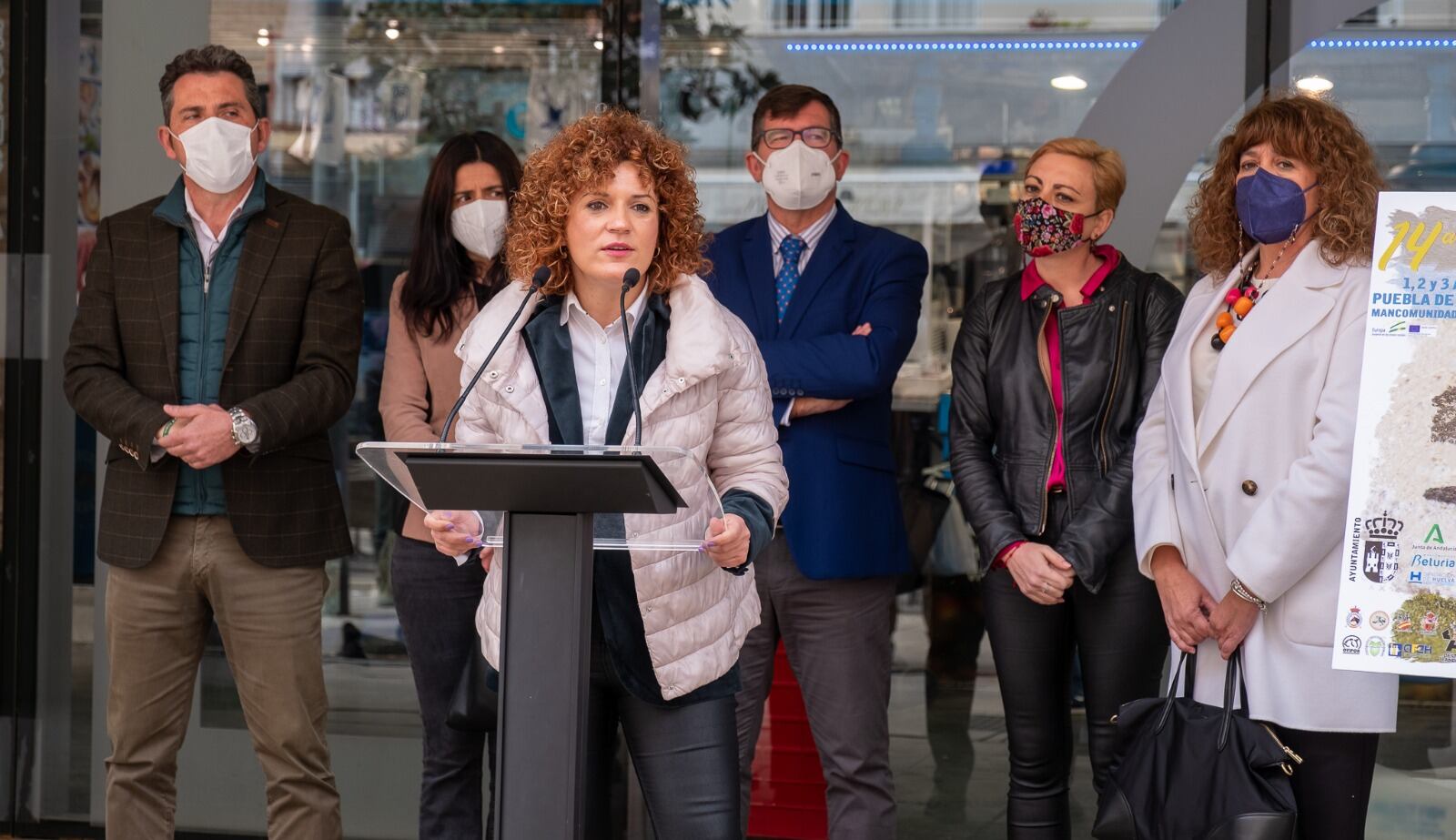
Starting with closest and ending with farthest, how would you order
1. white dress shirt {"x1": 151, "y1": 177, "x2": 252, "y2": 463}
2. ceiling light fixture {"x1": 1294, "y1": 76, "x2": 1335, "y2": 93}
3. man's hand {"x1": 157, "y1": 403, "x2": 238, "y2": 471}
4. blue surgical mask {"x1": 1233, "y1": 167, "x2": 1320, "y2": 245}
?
1. blue surgical mask {"x1": 1233, "y1": 167, "x2": 1320, "y2": 245}
2. man's hand {"x1": 157, "y1": 403, "x2": 238, "y2": 471}
3. white dress shirt {"x1": 151, "y1": 177, "x2": 252, "y2": 463}
4. ceiling light fixture {"x1": 1294, "y1": 76, "x2": 1335, "y2": 93}

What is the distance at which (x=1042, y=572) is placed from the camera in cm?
359

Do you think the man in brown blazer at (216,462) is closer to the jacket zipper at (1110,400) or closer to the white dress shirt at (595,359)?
the white dress shirt at (595,359)

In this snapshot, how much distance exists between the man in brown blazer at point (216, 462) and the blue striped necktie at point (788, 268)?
1.05m

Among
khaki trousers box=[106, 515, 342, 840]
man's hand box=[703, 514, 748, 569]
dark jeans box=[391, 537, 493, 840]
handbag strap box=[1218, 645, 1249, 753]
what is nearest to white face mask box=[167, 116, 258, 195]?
khaki trousers box=[106, 515, 342, 840]

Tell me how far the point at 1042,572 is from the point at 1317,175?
1006 millimetres

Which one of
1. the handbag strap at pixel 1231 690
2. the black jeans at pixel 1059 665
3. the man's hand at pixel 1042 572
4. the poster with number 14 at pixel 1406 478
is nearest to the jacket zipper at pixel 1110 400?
the black jeans at pixel 1059 665

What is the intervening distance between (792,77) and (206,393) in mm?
2360

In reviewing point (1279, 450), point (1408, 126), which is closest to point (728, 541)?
point (1279, 450)

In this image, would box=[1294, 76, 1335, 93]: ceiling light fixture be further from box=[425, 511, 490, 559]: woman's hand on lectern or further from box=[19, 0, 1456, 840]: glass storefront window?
box=[425, 511, 490, 559]: woman's hand on lectern

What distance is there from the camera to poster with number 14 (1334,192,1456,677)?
2.76m

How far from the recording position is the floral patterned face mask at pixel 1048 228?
3.77m

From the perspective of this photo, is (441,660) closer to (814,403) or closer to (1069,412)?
(814,403)

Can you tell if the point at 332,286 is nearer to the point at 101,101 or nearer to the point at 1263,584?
the point at 101,101

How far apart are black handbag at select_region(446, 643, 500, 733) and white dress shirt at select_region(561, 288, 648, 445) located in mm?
479
